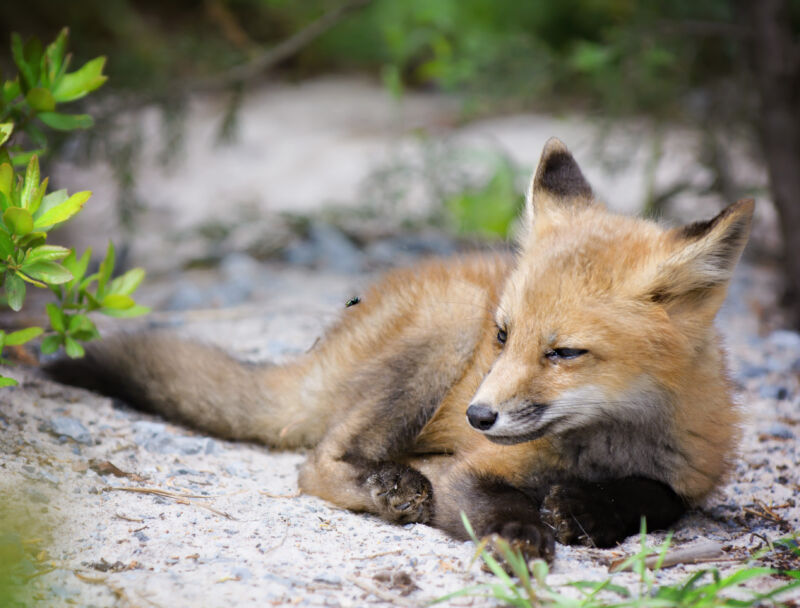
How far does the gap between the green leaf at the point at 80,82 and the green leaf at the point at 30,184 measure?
520 mm

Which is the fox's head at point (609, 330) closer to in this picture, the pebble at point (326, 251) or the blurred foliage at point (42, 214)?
the blurred foliage at point (42, 214)

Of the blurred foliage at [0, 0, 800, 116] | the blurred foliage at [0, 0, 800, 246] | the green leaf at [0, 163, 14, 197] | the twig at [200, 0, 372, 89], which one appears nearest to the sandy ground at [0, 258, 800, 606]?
the green leaf at [0, 163, 14, 197]

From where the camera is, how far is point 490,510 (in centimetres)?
259

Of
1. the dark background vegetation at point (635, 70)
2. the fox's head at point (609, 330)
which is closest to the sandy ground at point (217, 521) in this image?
the fox's head at point (609, 330)

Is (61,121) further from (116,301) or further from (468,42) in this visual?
(468,42)

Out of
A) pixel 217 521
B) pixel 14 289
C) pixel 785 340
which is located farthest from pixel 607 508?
pixel 785 340

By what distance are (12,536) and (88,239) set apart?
5.16 metres

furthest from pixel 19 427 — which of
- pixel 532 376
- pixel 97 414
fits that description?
pixel 532 376

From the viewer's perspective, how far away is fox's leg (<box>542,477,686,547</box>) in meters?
2.61

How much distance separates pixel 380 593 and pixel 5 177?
1.77m

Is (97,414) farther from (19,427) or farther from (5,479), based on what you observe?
(5,479)

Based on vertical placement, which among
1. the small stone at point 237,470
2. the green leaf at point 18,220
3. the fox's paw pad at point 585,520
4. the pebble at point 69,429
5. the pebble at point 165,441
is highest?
the green leaf at point 18,220

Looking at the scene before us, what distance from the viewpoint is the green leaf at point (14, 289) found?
2572 millimetres

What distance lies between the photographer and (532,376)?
2.47m
